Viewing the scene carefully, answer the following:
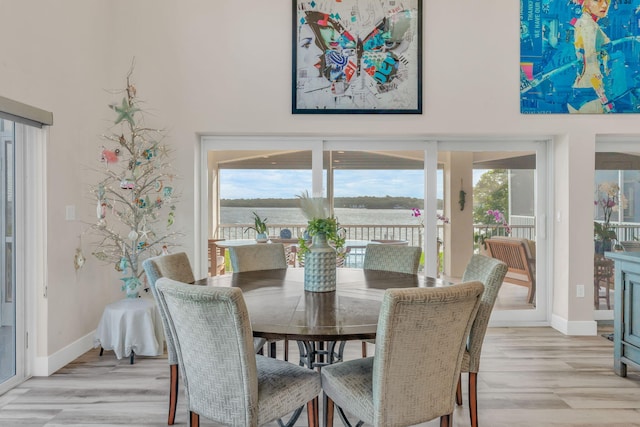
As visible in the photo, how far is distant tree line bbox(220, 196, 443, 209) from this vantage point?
428cm

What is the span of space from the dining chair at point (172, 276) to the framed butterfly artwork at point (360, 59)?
6.37ft

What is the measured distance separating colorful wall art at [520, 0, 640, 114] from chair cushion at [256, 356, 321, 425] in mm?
3374

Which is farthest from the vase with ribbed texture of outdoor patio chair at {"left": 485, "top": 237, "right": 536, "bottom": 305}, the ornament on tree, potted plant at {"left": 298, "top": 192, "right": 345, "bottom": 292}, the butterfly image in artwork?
outdoor patio chair at {"left": 485, "top": 237, "right": 536, "bottom": 305}

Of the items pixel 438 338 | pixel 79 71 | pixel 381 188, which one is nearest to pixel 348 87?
pixel 381 188

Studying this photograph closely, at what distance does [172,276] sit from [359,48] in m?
2.71

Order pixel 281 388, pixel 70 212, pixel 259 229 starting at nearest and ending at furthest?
pixel 281 388 < pixel 70 212 < pixel 259 229

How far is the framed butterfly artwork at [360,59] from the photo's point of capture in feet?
12.8

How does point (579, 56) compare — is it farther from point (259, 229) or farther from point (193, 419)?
point (193, 419)

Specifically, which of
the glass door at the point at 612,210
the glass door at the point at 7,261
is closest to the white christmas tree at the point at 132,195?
the glass door at the point at 7,261

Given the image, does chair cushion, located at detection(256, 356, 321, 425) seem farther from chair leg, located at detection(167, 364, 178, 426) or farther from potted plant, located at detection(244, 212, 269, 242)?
potted plant, located at detection(244, 212, 269, 242)

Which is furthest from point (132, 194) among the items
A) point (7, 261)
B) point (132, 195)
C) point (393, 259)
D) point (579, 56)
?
point (579, 56)

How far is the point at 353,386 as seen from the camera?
1757 mm

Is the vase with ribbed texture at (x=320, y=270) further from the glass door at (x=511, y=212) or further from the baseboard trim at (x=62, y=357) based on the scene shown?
the glass door at (x=511, y=212)

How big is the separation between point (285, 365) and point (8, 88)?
8.10ft
